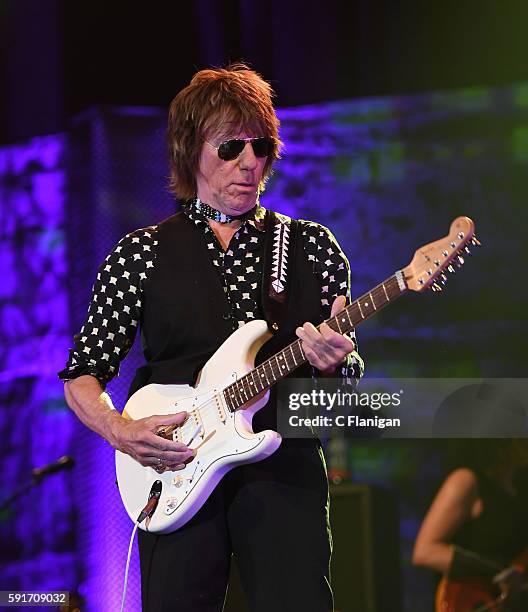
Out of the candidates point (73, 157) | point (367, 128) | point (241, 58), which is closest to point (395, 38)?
point (367, 128)

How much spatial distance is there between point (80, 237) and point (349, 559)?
6.74 feet

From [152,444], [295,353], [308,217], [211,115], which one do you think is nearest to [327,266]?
[295,353]

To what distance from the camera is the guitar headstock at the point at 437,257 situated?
241 centimetres

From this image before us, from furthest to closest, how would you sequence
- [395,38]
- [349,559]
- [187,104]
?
[395,38], [349,559], [187,104]

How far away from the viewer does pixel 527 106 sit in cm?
434

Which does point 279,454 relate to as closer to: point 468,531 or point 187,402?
point 187,402

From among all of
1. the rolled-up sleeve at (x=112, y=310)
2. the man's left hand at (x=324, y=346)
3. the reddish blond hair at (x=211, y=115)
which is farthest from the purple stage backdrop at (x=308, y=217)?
the man's left hand at (x=324, y=346)

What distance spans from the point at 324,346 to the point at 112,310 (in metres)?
0.77

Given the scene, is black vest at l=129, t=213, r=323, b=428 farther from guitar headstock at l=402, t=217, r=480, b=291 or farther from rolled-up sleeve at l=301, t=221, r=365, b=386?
guitar headstock at l=402, t=217, r=480, b=291

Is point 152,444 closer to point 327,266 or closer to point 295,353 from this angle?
point 295,353

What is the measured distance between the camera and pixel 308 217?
4648mm

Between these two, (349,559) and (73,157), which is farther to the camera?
(73,157)

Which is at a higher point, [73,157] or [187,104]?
[73,157]

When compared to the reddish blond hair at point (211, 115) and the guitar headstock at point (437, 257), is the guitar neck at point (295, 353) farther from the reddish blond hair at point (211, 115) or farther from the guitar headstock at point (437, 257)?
the reddish blond hair at point (211, 115)
